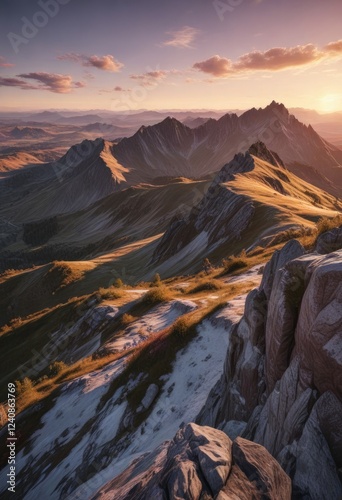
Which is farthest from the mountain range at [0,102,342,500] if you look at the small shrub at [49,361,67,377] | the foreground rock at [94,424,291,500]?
the small shrub at [49,361,67,377]

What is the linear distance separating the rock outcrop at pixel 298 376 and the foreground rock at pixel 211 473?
107cm

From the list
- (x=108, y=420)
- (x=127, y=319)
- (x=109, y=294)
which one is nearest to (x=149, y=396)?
(x=108, y=420)

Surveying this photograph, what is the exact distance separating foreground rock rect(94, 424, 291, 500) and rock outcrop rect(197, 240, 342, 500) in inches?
42.1

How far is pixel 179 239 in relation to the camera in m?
81.2

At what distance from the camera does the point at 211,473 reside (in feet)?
22.6

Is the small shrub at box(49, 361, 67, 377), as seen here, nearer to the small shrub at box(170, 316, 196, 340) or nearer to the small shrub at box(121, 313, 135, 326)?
the small shrub at box(121, 313, 135, 326)

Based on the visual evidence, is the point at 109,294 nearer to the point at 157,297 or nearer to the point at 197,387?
the point at 157,297

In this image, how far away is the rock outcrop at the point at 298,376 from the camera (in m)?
7.73

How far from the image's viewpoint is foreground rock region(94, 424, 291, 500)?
6.67m

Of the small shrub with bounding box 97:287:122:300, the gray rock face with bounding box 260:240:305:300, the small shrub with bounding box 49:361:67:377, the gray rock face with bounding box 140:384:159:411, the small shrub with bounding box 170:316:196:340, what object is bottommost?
the small shrub with bounding box 49:361:67:377

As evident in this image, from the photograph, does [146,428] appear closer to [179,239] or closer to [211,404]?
[211,404]

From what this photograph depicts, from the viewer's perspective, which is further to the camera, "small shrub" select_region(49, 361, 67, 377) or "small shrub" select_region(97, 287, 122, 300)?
"small shrub" select_region(97, 287, 122, 300)

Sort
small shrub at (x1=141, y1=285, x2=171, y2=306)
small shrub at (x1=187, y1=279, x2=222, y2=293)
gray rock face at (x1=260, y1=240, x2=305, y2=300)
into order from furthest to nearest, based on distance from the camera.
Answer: small shrub at (x1=141, y1=285, x2=171, y2=306) → small shrub at (x1=187, y1=279, x2=222, y2=293) → gray rock face at (x1=260, y1=240, x2=305, y2=300)

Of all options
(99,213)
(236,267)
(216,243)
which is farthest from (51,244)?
(236,267)
